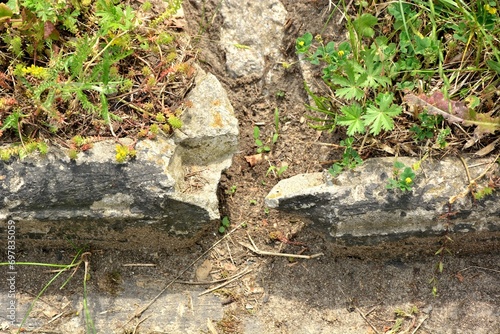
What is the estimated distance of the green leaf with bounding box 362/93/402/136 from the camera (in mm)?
3023

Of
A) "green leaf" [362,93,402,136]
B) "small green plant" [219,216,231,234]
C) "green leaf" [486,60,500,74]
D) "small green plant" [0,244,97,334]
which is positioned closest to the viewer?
"green leaf" [362,93,402,136]

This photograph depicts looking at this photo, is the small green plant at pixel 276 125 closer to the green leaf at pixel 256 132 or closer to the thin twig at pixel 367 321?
the green leaf at pixel 256 132

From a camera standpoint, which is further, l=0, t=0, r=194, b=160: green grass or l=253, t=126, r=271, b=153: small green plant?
l=253, t=126, r=271, b=153: small green plant

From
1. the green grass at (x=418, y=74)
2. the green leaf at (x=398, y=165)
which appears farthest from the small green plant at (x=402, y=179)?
the green grass at (x=418, y=74)

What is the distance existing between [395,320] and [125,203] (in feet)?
5.60

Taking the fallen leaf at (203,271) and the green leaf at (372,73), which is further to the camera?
the fallen leaf at (203,271)

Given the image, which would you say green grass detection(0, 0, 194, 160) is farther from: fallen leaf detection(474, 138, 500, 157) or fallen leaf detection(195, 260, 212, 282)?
fallen leaf detection(474, 138, 500, 157)

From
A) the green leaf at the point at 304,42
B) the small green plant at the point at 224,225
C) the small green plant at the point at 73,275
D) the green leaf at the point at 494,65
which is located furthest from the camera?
the small green plant at the point at 224,225

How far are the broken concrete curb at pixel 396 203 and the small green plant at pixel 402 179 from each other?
0.04 metres

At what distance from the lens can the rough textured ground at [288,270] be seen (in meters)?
3.40

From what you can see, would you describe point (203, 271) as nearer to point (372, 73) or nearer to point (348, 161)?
point (348, 161)

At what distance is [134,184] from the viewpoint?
10.2 ft

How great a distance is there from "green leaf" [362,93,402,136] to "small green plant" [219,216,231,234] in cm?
106

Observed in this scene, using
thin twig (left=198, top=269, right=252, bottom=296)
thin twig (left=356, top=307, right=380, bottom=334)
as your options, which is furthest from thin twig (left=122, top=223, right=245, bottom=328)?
thin twig (left=356, top=307, right=380, bottom=334)
